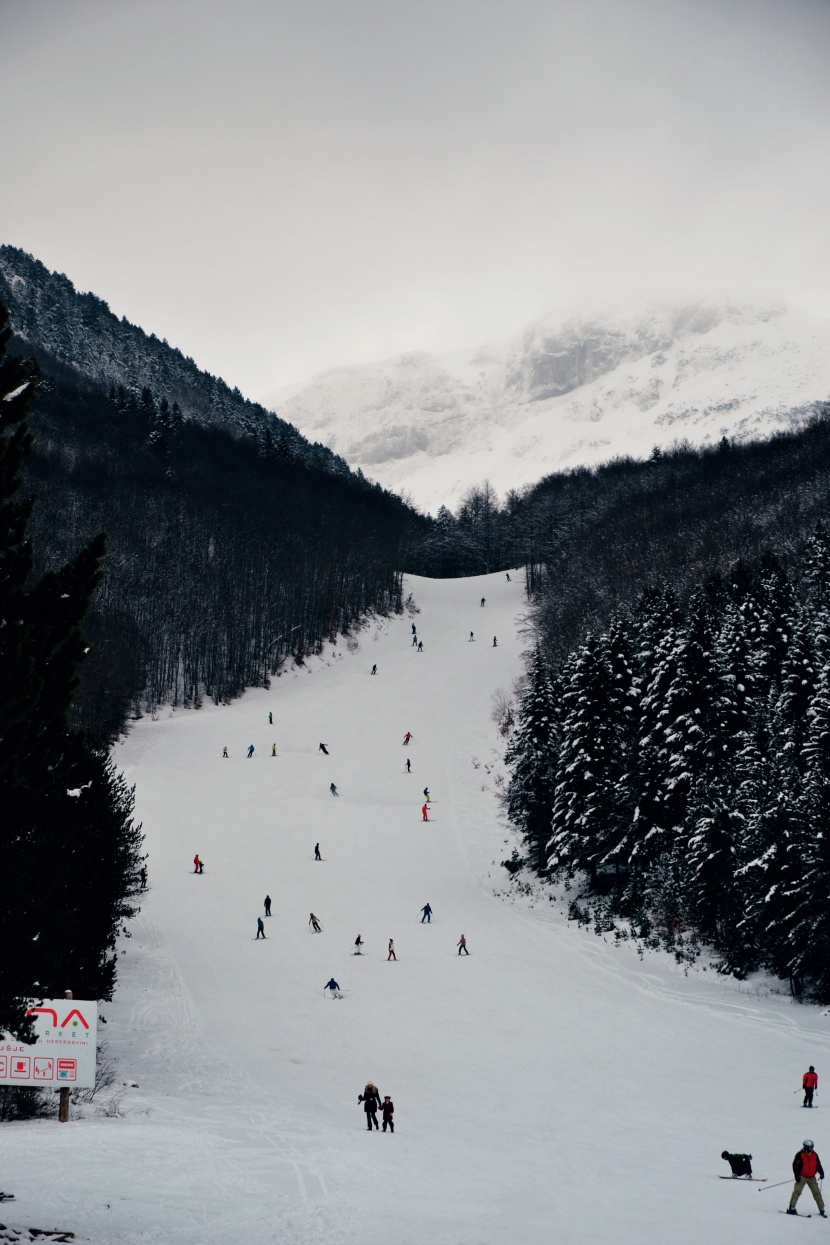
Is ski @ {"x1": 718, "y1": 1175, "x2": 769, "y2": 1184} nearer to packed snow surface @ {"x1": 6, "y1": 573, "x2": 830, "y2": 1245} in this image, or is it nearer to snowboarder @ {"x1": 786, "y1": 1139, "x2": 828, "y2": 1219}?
packed snow surface @ {"x1": 6, "y1": 573, "x2": 830, "y2": 1245}

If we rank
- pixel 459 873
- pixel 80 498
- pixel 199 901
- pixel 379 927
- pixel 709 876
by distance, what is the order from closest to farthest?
pixel 709 876 → pixel 379 927 → pixel 199 901 → pixel 459 873 → pixel 80 498

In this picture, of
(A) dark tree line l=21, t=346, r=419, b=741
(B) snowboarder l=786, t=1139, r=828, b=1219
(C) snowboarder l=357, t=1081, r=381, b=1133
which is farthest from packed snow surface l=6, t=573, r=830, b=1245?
(A) dark tree line l=21, t=346, r=419, b=741

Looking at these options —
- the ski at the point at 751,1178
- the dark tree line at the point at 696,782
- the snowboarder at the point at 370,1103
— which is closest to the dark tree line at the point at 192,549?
the dark tree line at the point at 696,782

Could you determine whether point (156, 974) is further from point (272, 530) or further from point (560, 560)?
point (560, 560)

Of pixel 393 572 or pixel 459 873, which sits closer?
pixel 459 873

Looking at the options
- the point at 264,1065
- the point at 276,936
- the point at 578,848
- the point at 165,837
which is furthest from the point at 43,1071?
the point at 165,837

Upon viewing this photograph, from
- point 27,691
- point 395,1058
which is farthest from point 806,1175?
point 27,691

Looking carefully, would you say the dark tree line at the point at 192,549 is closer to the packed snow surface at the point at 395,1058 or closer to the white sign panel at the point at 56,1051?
the packed snow surface at the point at 395,1058
